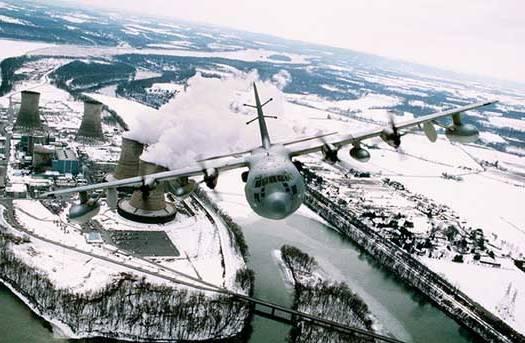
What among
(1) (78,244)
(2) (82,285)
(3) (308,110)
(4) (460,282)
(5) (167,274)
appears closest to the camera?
(2) (82,285)

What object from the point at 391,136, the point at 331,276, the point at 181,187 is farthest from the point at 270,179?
the point at 331,276

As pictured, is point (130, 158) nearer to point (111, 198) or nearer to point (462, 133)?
point (111, 198)

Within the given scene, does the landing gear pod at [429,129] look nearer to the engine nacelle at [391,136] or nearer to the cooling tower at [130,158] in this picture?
the engine nacelle at [391,136]

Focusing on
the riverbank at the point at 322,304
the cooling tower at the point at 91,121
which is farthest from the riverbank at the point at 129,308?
the cooling tower at the point at 91,121

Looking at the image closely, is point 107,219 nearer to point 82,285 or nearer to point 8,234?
point 8,234

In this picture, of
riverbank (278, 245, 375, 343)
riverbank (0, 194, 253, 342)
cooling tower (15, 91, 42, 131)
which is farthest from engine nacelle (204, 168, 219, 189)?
cooling tower (15, 91, 42, 131)

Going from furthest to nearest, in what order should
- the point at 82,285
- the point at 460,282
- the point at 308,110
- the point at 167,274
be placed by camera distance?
the point at 308,110 → the point at 460,282 → the point at 167,274 → the point at 82,285

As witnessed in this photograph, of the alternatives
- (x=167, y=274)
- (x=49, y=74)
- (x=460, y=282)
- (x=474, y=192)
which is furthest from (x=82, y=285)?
(x=49, y=74)

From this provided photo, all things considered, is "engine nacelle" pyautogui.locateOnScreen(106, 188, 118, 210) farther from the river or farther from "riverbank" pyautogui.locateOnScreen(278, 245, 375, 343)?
"riverbank" pyautogui.locateOnScreen(278, 245, 375, 343)
